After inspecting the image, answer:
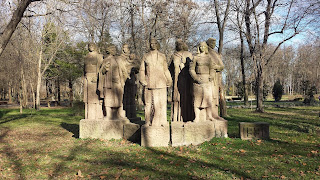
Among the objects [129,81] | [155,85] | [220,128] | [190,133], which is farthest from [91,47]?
[220,128]

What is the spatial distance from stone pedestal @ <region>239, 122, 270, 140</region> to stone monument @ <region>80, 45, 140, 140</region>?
3649mm

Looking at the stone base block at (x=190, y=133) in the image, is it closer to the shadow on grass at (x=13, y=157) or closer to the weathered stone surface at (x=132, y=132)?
the weathered stone surface at (x=132, y=132)

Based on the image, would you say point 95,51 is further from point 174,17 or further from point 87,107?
point 174,17

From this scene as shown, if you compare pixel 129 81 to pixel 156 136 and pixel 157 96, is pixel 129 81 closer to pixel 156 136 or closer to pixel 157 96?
pixel 157 96

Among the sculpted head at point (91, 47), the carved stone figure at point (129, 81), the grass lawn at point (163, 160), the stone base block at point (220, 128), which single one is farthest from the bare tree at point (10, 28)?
the stone base block at point (220, 128)

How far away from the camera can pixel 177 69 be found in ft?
24.0

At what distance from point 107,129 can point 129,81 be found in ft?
6.07

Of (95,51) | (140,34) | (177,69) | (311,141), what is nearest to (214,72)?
(177,69)

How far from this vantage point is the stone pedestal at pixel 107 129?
7.47 m

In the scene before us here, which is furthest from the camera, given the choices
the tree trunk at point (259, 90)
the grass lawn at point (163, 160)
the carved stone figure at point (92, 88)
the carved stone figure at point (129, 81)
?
the tree trunk at point (259, 90)

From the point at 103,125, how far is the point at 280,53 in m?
56.4

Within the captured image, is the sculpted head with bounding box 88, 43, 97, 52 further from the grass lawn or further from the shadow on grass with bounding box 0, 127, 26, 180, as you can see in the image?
the shadow on grass with bounding box 0, 127, 26, 180

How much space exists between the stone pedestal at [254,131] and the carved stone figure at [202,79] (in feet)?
4.41

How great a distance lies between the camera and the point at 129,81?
830 centimetres
